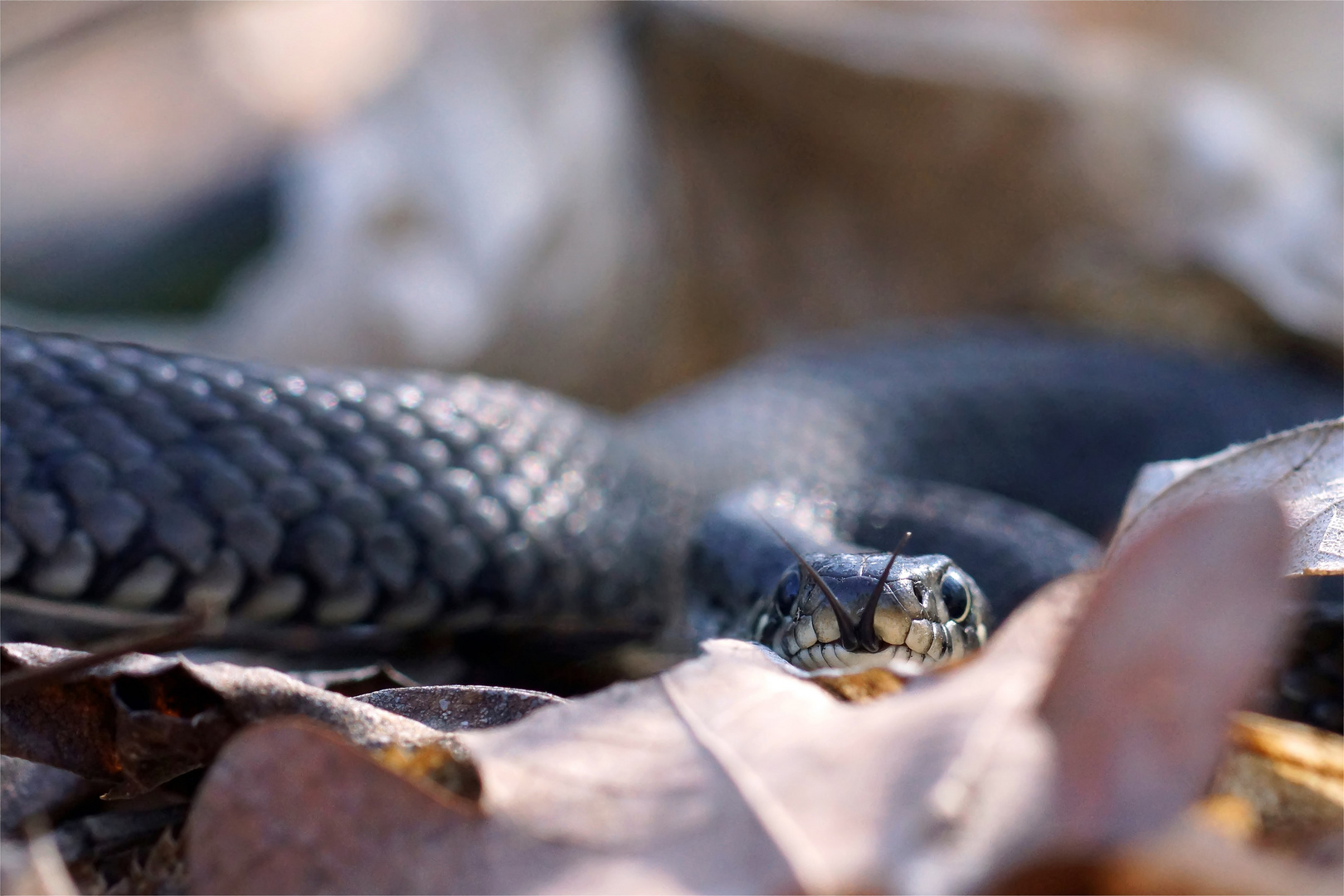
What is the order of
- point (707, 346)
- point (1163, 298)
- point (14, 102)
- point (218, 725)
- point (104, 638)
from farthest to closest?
point (14, 102) < point (707, 346) < point (1163, 298) < point (104, 638) < point (218, 725)

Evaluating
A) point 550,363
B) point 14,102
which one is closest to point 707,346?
point 550,363

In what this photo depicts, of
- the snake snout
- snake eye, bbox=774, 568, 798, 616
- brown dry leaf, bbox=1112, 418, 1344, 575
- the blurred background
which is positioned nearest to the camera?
brown dry leaf, bbox=1112, 418, 1344, 575

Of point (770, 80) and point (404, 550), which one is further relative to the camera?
point (770, 80)

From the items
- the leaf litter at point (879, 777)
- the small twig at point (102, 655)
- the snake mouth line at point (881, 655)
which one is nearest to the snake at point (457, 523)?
the snake mouth line at point (881, 655)

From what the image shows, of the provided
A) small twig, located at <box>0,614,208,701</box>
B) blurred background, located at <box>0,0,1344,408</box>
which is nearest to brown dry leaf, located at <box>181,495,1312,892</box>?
small twig, located at <box>0,614,208,701</box>

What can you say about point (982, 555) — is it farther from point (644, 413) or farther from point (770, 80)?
point (770, 80)

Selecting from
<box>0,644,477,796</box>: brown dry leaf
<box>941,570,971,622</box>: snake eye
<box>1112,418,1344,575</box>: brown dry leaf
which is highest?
<box>1112,418,1344,575</box>: brown dry leaf

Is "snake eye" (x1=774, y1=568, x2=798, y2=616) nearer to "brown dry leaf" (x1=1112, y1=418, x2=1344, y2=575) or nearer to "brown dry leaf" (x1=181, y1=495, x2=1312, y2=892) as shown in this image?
"brown dry leaf" (x1=1112, y1=418, x2=1344, y2=575)
